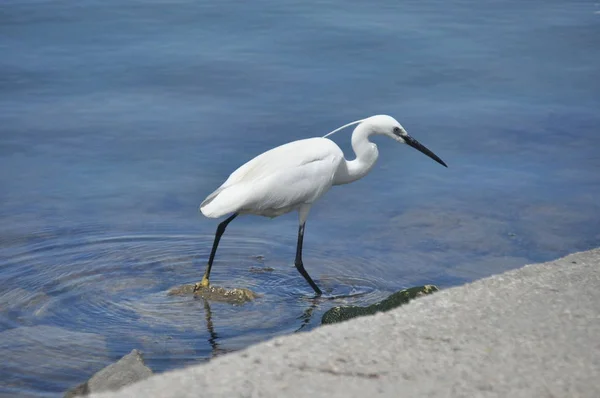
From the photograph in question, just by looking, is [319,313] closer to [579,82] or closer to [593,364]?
[593,364]

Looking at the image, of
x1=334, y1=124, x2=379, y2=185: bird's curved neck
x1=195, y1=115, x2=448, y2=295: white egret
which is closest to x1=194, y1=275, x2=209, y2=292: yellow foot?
x1=195, y1=115, x2=448, y2=295: white egret

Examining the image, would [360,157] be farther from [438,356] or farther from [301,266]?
[438,356]

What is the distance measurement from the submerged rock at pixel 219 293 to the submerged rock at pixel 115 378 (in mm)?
1864

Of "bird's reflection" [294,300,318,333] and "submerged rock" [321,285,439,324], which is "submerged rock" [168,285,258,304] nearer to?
"bird's reflection" [294,300,318,333]

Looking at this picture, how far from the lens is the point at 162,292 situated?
7.26m

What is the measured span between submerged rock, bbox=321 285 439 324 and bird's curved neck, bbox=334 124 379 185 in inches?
67.2

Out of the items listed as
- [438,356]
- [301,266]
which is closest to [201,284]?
[301,266]

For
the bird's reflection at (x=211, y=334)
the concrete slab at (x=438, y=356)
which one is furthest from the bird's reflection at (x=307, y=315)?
the concrete slab at (x=438, y=356)

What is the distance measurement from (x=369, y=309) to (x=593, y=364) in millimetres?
1976

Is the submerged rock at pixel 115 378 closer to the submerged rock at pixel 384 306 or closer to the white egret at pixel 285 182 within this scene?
the submerged rock at pixel 384 306

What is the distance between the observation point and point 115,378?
5109 millimetres

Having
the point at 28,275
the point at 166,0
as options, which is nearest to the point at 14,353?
the point at 28,275

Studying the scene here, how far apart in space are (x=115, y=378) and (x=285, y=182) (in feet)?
8.49

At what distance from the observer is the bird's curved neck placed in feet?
25.5
